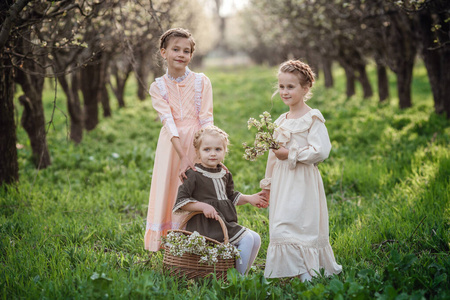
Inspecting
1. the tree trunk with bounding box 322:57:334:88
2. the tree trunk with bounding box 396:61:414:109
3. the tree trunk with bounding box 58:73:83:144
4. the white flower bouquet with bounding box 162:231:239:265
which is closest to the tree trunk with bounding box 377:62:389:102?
the tree trunk with bounding box 396:61:414:109

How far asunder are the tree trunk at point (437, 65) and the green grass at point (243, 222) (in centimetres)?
57

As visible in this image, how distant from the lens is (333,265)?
10.9ft

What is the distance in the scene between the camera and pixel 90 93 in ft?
34.0

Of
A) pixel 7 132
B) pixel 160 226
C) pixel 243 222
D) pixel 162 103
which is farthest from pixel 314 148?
pixel 7 132

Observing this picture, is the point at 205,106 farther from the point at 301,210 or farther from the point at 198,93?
the point at 301,210

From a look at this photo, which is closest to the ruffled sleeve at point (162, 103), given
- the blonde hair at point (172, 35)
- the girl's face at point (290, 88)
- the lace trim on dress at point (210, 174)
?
the blonde hair at point (172, 35)

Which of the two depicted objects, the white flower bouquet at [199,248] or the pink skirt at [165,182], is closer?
the white flower bouquet at [199,248]

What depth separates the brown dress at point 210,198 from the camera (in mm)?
3326

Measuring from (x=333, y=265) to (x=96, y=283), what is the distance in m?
1.83

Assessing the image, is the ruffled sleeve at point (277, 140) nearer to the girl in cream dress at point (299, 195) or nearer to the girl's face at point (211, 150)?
the girl in cream dress at point (299, 195)

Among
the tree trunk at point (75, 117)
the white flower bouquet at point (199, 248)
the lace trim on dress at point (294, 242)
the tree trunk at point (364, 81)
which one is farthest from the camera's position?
the tree trunk at point (364, 81)

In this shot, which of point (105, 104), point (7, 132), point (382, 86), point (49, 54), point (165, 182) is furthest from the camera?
point (382, 86)

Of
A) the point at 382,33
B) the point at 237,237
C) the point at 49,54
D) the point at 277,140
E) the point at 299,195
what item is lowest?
the point at 237,237

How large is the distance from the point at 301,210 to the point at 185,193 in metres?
0.92
